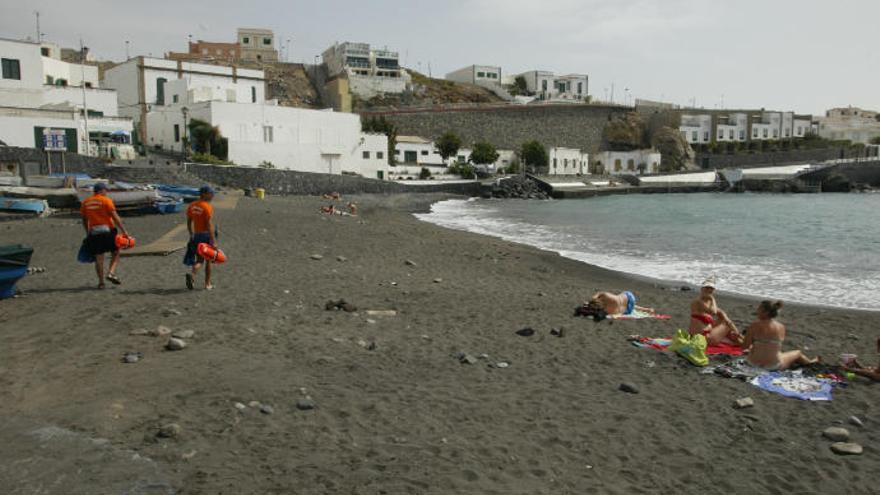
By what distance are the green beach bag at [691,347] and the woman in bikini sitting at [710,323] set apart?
1.80ft

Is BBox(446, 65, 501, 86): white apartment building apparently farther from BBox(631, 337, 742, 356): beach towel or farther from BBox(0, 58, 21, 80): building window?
BBox(631, 337, 742, 356): beach towel

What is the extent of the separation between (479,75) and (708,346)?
348ft

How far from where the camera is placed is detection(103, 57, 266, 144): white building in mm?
47875

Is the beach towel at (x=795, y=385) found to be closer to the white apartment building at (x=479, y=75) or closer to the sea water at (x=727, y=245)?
the sea water at (x=727, y=245)

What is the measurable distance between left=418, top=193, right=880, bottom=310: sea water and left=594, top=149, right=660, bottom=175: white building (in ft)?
157

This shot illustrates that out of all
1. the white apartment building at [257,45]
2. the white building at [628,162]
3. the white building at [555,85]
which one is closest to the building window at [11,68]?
the white apartment building at [257,45]

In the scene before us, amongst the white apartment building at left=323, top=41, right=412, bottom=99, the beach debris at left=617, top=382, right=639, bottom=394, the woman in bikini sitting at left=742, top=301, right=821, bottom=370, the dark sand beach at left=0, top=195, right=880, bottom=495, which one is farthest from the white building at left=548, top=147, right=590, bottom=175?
the beach debris at left=617, top=382, right=639, bottom=394

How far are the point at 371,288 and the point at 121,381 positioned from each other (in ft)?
19.0

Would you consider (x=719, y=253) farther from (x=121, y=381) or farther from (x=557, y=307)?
(x=121, y=381)

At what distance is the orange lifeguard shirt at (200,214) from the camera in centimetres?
930

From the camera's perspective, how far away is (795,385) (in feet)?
21.6

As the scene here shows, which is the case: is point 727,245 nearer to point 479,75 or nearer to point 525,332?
point 525,332

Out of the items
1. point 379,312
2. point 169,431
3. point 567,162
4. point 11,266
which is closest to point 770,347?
point 379,312

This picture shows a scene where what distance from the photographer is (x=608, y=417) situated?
5535 millimetres
